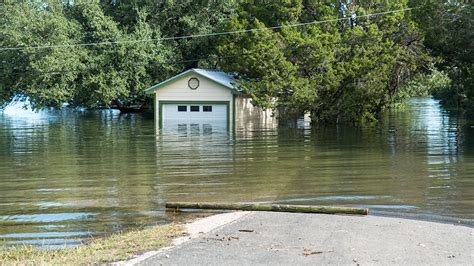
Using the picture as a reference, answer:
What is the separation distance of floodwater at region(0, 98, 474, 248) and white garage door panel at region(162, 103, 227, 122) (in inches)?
423

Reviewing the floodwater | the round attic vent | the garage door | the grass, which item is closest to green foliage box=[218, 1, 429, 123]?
the round attic vent

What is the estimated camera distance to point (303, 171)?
16734 mm

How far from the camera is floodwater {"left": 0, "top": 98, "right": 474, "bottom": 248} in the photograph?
431 inches

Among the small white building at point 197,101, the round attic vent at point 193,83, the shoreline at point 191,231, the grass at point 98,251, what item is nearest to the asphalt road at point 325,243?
the shoreline at point 191,231

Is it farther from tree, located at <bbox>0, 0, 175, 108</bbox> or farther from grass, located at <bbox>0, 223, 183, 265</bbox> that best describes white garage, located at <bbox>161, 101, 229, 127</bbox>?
grass, located at <bbox>0, 223, 183, 265</bbox>

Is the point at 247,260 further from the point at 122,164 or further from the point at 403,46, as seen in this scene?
the point at 403,46

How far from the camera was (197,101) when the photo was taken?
38.8 m

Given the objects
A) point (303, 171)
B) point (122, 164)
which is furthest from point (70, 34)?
point (303, 171)

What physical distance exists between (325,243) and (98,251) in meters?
2.78

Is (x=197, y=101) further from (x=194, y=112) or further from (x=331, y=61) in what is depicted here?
(x=331, y=61)

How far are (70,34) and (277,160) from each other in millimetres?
29588

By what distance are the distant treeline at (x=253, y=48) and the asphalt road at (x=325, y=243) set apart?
64.3 ft

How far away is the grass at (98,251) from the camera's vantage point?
262 inches

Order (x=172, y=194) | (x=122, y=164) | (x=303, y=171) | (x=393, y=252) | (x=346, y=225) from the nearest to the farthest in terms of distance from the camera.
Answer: (x=393, y=252) < (x=346, y=225) < (x=172, y=194) < (x=303, y=171) < (x=122, y=164)
